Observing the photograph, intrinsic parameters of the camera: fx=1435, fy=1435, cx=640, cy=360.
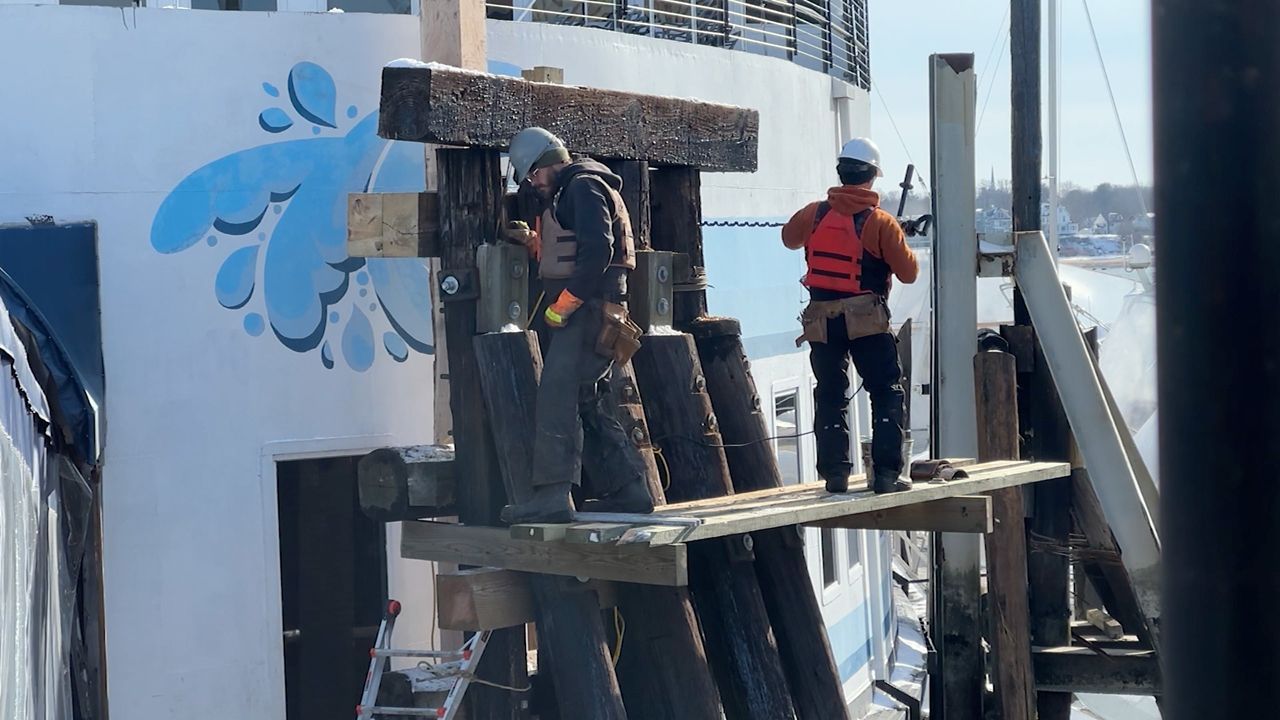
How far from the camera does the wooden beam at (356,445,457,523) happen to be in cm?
627

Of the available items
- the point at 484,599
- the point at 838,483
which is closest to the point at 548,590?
the point at 484,599

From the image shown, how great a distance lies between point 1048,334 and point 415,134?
16.3 feet

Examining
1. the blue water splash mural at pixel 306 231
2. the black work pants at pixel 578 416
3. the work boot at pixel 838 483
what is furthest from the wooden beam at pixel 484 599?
the blue water splash mural at pixel 306 231

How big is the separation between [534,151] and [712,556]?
210cm

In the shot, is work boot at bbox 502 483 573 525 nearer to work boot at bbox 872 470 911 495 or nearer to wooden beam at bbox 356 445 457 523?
wooden beam at bbox 356 445 457 523

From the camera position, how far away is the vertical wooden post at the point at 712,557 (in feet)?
21.9

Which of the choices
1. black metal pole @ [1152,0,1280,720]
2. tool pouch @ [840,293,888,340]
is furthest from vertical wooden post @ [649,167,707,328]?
black metal pole @ [1152,0,1280,720]

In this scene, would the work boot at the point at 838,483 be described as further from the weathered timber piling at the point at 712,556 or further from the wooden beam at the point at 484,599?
the wooden beam at the point at 484,599

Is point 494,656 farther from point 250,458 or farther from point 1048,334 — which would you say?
point 1048,334

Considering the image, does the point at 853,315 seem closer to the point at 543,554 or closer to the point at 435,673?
the point at 543,554

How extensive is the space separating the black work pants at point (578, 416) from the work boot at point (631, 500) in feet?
A: 0.06

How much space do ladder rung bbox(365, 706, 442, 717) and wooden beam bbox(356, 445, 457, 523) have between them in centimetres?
114

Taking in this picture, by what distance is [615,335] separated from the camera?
5.97 m

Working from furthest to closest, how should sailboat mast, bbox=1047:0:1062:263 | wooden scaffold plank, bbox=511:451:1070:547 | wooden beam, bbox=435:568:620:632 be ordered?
sailboat mast, bbox=1047:0:1062:263
wooden beam, bbox=435:568:620:632
wooden scaffold plank, bbox=511:451:1070:547
